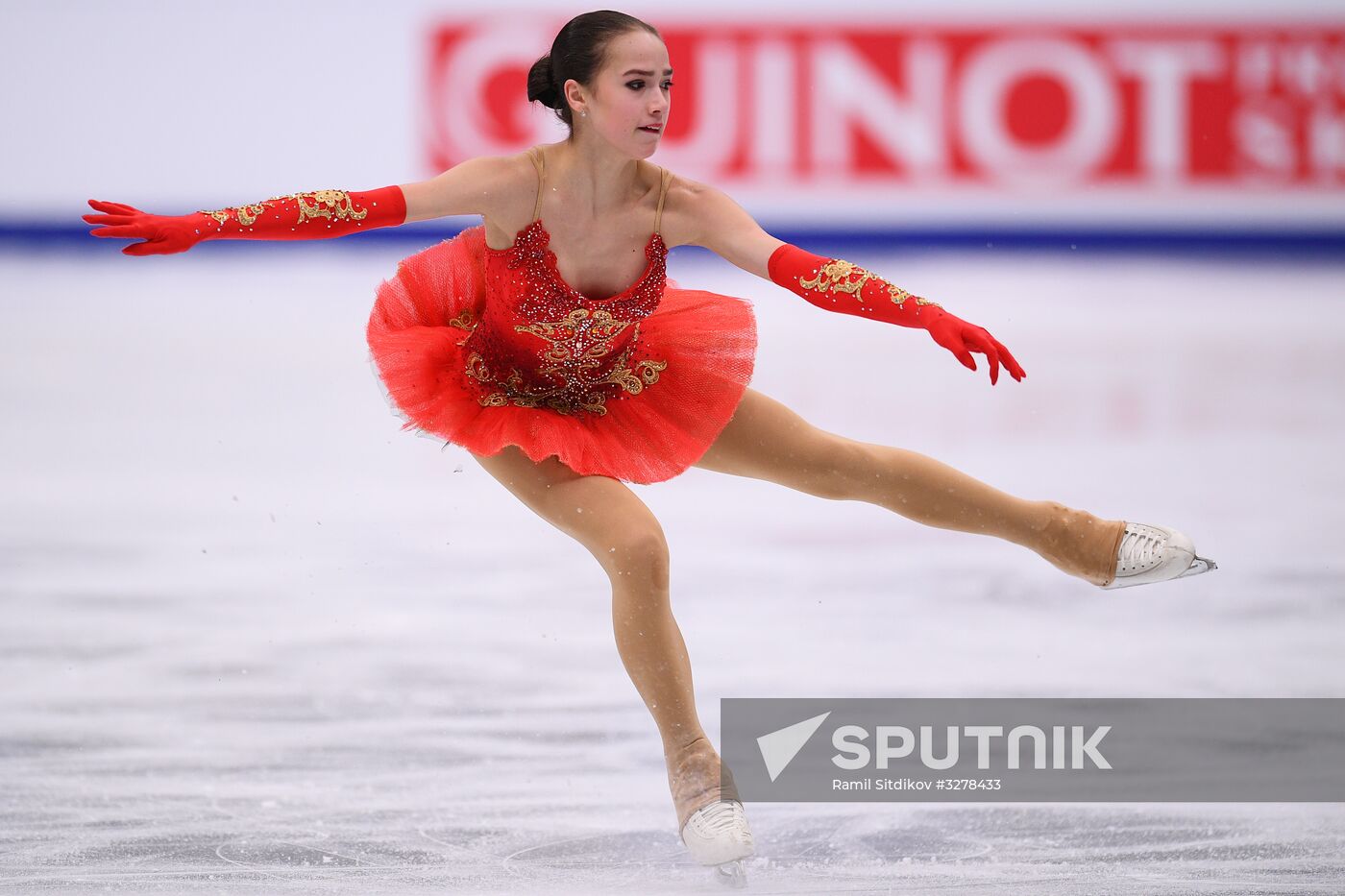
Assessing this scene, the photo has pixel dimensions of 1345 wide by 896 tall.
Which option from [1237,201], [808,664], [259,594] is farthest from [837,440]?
[1237,201]

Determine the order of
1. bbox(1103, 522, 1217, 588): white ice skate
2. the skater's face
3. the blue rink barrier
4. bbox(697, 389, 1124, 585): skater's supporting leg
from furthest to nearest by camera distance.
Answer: the blue rink barrier, bbox(1103, 522, 1217, 588): white ice skate, bbox(697, 389, 1124, 585): skater's supporting leg, the skater's face

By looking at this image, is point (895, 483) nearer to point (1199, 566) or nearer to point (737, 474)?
point (737, 474)

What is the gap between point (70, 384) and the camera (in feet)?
18.0

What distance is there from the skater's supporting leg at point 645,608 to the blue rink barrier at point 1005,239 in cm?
533

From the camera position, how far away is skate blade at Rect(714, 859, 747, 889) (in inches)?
89.7

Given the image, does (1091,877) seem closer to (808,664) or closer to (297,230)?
(808,664)

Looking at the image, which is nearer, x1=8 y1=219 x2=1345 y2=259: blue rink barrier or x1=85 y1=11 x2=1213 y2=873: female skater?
x1=85 y1=11 x2=1213 y2=873: female skater

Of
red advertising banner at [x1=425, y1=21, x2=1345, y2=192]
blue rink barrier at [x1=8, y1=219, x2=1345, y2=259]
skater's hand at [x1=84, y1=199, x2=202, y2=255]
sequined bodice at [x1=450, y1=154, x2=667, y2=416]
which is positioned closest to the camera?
skater's hand at [x1=84, y1=199, x2=202, y2=255]

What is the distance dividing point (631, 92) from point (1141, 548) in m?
1.23

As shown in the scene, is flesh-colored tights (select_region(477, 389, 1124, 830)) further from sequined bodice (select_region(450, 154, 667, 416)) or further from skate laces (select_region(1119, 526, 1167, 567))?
sequined bodice (select_region(450, 154, 667, 416))

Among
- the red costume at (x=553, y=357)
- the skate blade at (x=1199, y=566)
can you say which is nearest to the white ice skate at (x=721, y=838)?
the red costume at (x=553, y=357)

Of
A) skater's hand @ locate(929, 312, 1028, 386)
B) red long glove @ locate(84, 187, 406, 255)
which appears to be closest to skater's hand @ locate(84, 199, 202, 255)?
red long glove @ locate(84, 187, 406, 255)

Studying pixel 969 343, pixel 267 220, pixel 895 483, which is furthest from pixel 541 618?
pixel 969 343

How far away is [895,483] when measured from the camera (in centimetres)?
271
